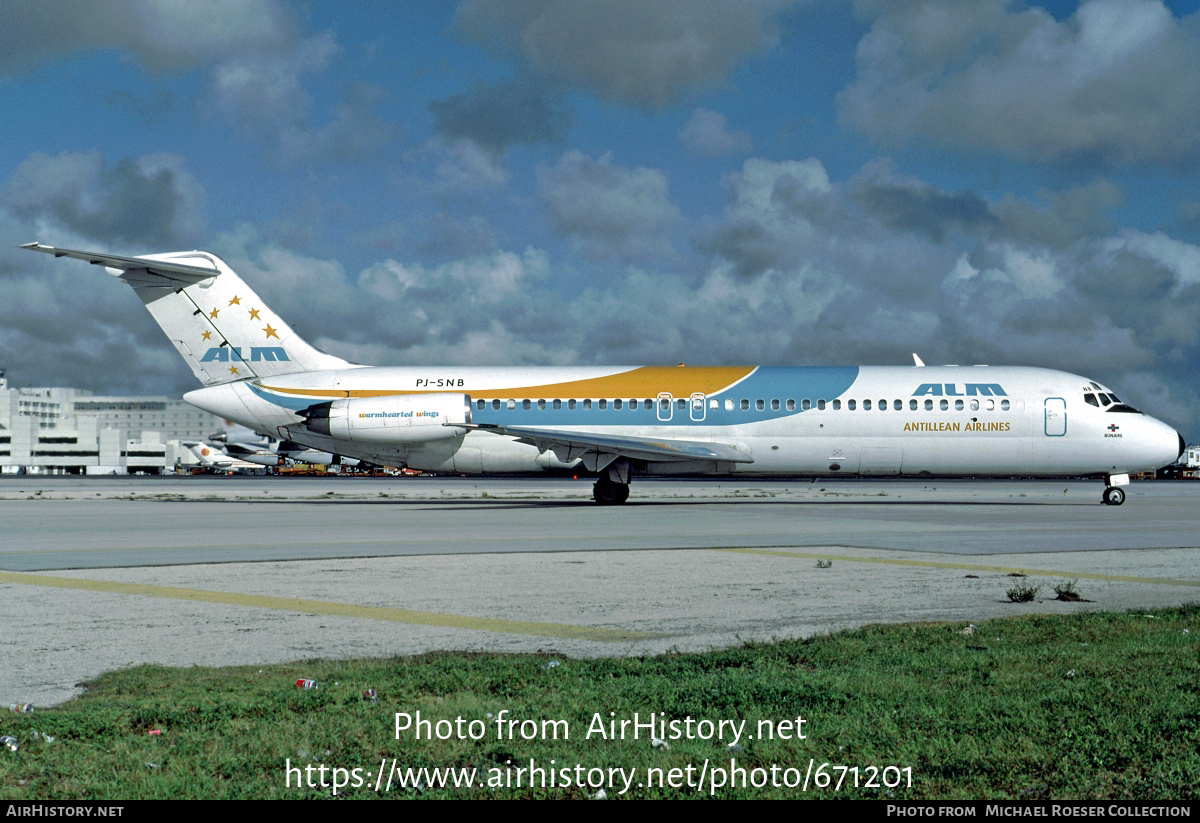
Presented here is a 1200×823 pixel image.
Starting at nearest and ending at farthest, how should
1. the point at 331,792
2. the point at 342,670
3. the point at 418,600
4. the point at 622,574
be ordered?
1. the point at 331,792
2. the point at 342,670
3. the point at 418,600
4. the point at 622,574

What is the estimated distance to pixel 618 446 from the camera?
91.1ft

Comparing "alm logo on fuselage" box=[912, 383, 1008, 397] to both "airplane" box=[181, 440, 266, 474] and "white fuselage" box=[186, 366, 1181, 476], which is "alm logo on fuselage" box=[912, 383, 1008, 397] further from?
"airplane" box=[181, 440, 266, 474]

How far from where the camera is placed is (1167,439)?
29.3 metres

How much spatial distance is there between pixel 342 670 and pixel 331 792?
2.16 meters

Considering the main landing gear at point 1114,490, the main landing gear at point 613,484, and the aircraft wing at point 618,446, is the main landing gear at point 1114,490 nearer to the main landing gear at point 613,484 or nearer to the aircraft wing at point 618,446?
the aircraft wing at point 618,446

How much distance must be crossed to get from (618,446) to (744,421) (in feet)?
13.3

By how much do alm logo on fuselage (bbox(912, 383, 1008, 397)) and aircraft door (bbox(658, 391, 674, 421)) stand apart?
6.95 meters

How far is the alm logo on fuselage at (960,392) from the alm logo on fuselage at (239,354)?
754 inches

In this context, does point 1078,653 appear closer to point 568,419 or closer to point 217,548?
point 217,548

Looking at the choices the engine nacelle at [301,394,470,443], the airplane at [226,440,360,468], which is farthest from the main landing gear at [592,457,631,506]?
the airplane at [226,440,360,468]

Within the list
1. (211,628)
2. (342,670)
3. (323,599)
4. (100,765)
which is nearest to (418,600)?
(323,599)

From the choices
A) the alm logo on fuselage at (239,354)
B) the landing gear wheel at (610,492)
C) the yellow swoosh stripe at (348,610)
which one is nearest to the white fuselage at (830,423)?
the landing gear wheel at (610,492)

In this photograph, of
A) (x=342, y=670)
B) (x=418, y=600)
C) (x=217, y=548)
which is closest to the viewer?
(x=342, y=670)

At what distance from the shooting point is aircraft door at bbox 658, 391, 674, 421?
29.5 meters
